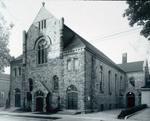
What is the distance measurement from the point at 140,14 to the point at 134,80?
35.9 metres

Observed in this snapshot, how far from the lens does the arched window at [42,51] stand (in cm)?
3353

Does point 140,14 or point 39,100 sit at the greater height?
point 140,14

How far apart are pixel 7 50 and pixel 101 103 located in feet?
60.4

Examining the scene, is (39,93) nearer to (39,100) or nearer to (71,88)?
(39,100)

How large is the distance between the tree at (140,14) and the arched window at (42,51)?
58.7 ft

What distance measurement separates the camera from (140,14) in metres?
17.9

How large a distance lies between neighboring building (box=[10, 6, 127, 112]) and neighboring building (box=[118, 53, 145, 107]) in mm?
9697

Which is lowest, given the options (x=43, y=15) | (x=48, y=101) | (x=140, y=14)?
(x=48, y=101)

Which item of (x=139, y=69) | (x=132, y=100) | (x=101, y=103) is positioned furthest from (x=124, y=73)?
(x=101, y=103)

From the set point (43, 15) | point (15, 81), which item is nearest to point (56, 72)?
point (43, 15)

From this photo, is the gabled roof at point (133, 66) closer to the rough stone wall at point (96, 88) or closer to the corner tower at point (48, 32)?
the rough stone wall at point (96, 88)

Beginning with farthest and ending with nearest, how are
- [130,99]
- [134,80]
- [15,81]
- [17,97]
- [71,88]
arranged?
[134,80] → [130,99] → [15,81] → [17,97] → [71,88]

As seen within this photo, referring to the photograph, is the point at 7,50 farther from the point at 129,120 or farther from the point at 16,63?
the point at 129,120

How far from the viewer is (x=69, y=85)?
29.7 m
